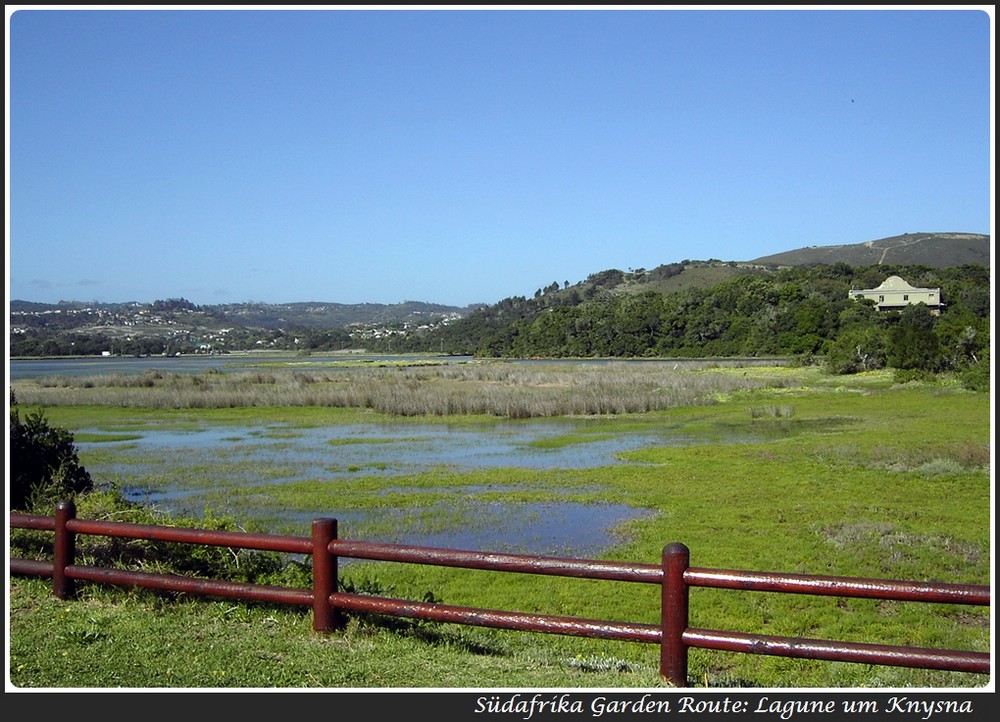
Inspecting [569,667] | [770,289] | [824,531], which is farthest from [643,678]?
[770,289]

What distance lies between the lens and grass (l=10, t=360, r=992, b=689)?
614cm

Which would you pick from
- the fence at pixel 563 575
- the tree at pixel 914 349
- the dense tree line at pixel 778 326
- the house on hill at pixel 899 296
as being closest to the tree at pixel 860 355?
the dense tree line at pixel 778 326

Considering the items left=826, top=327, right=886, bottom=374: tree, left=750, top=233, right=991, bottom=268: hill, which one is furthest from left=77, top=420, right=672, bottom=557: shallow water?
left=750, top=233, right=991, bottom=268: hill

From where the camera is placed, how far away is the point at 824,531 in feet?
49.1

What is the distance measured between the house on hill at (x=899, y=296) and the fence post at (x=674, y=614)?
252 ft

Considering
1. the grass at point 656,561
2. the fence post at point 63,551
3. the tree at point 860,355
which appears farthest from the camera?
the tree at point 860,355

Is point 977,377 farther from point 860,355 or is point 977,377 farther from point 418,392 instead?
point 418,392

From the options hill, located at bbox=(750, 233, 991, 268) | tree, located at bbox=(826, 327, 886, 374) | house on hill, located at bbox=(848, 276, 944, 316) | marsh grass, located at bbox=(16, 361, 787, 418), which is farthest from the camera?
hill, located at bbox=(750, 233, 991, 268)

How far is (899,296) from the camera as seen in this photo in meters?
83.8

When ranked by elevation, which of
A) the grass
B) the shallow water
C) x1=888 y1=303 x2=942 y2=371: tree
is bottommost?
the shallow water

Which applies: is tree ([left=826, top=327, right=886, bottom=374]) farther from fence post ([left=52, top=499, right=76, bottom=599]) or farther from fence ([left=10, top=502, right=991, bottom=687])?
fence post ([left=52, top=499, right=76, bottom=599])

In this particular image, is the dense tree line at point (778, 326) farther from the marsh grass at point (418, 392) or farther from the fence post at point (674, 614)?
the fence post at point (674, 614)

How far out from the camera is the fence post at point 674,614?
18.0 ft

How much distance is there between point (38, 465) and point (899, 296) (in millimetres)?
83832
